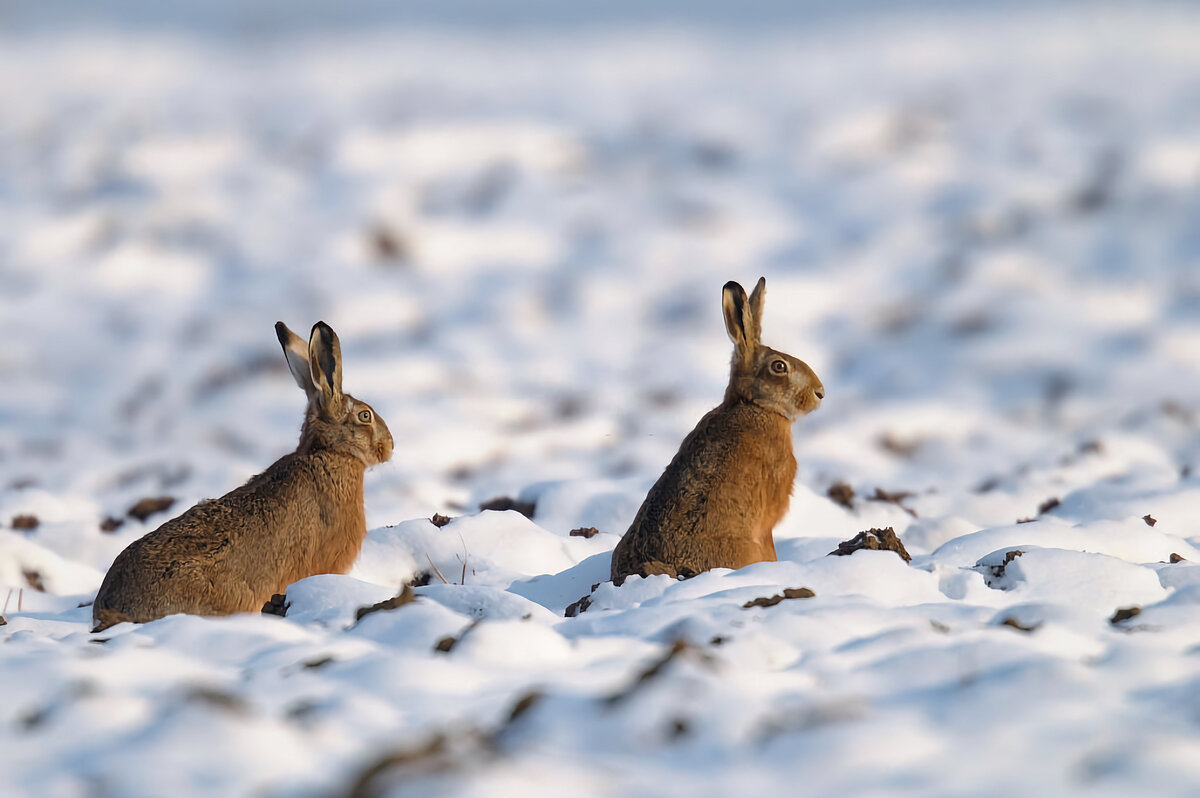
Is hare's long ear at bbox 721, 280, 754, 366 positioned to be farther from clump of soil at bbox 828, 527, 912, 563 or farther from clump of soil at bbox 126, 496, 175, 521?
clump of soil at bbox 126, 496, 175, 521

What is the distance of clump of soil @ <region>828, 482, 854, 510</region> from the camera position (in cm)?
925

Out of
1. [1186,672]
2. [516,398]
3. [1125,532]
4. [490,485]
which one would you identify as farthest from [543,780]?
[516,398]

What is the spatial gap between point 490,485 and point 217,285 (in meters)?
8.08

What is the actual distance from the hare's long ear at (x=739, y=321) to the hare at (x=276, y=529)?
2342 mm

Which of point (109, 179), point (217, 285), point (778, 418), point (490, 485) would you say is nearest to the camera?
point (778, 418)

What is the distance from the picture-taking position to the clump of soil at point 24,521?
889 centimetres

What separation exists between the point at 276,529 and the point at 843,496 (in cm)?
515

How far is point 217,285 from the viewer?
16719 mm

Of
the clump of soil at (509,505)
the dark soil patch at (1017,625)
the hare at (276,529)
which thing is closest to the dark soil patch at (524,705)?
the dark soil patch at (1017,625)

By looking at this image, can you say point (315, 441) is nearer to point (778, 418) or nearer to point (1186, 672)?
point (778, 418)

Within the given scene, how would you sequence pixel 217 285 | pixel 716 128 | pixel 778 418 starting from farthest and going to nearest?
pixel 716 128, pixel 217 285, pixel 778 418

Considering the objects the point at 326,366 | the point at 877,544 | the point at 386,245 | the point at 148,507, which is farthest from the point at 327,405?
the point at 386,245

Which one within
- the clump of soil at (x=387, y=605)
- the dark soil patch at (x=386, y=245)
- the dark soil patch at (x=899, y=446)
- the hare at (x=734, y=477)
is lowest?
the clump of soil at (x=387, y=605)

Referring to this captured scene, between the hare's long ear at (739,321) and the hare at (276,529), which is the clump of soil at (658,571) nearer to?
the hare's long ear at (739,321)
